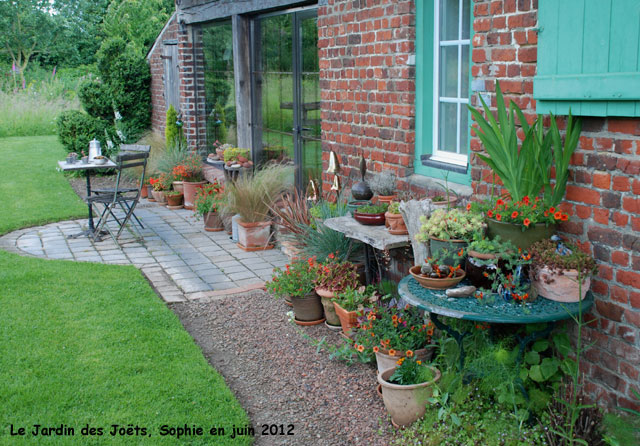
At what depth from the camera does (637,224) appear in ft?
10.7

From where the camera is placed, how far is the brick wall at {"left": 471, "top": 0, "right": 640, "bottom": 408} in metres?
3.29

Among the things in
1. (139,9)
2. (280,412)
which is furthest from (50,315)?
(139,9)

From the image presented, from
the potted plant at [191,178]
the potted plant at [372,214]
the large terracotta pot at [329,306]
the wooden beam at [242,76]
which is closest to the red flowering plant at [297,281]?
the large terracotta pot at [329,306]

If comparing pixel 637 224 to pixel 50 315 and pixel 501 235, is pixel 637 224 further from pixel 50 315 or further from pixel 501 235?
pixel 50 315

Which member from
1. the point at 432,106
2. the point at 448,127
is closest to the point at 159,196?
the point at 432,106

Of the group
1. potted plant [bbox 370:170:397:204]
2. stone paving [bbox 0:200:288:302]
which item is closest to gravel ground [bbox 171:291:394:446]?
stone paving [bbox 0:200:288:302]

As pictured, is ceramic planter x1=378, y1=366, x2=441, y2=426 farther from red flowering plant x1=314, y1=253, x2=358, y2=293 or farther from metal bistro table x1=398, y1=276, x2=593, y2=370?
red flowering plant x1=314, y1=253, x2=358, y2=293

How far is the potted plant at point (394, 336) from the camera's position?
4.14 m

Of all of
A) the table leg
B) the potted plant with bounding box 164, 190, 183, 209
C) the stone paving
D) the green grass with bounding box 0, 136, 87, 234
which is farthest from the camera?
the potted plant with bounding box 164, 190, 183, 209

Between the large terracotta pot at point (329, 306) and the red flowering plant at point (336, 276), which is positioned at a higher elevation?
the red flowering plant at point (336, 276)

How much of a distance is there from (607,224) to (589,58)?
841 mm

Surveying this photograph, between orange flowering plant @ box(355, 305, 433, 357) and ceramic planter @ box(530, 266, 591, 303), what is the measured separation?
91cm

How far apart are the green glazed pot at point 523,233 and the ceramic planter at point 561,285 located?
0.21 metres

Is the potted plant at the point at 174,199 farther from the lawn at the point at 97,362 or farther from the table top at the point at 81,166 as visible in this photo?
the lawn at the point at 97,362
